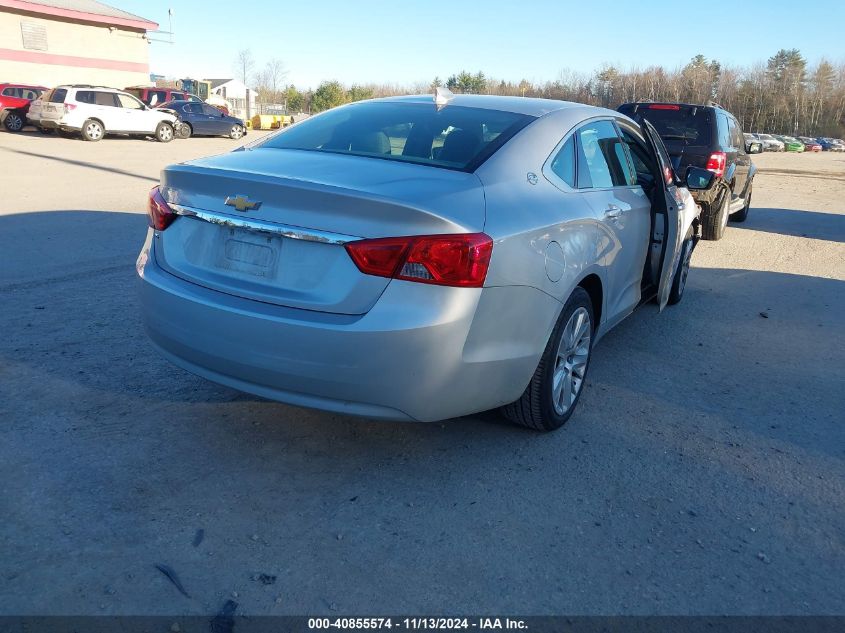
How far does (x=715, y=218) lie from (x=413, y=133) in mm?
7671

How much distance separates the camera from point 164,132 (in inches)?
1016

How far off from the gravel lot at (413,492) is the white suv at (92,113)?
19.3 meters

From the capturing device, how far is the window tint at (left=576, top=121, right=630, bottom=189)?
13.9ft

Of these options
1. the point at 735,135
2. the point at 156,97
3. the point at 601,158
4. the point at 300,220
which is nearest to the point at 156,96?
the point at 156,97

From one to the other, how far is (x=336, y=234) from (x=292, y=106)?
267 ft

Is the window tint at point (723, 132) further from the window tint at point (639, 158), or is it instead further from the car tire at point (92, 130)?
the car tire at point (92, 130)

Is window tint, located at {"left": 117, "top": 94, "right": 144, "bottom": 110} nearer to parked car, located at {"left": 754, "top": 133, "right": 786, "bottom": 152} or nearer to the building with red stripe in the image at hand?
the building with red stripe

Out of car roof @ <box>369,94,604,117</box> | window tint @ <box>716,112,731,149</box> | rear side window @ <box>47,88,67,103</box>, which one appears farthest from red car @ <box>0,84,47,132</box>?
car roof @ <box>369,94,604,117</box>

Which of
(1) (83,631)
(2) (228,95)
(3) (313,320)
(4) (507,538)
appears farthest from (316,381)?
(2) (228,95)

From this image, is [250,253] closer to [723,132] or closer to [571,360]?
[571,360]

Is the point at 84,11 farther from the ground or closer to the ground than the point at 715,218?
farther from the ground

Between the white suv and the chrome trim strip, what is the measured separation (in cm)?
2196

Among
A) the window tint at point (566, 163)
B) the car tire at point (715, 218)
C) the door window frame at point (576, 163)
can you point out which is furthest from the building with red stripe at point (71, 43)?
the window tint at point (566, 163)

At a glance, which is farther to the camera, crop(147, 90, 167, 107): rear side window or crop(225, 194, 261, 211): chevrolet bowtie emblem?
crop(147, 90, 167, 107): rear side window
